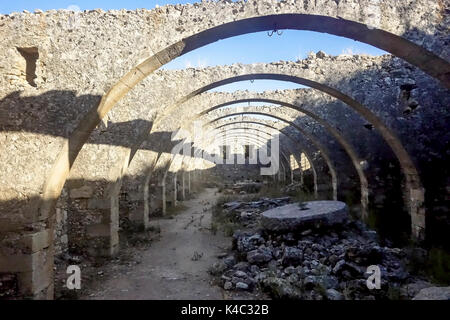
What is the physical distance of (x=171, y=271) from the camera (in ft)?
18.4

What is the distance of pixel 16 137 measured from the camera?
3771mm

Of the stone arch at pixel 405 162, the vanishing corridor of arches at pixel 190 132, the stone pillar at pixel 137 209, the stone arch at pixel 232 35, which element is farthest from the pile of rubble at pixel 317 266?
the stone pillar at pixel 137 209

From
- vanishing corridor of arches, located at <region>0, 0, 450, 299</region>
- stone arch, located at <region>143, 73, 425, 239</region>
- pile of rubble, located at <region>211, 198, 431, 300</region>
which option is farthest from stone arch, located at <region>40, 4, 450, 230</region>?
pile of rubble, located at <region>211, 198, 431, 300</region>

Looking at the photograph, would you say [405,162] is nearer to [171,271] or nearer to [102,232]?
[171,271]

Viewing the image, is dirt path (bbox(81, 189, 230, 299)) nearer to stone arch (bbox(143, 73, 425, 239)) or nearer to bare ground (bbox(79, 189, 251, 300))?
bare ground (bbox(79, 189, 251, 300))

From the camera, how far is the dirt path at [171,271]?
4578 mm

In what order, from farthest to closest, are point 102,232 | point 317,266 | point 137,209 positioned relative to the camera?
1. point 137,209
2. point 102,232
3. point 317,266

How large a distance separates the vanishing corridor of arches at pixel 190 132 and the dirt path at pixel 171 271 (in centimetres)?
7

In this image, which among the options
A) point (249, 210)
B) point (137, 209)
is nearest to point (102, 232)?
point (137, 209)

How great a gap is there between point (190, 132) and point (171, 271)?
26.8ft

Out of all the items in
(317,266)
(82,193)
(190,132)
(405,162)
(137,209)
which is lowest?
(317,266)

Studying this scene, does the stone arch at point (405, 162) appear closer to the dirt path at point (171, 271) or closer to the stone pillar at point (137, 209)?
the dirt path at point (171, 271)
